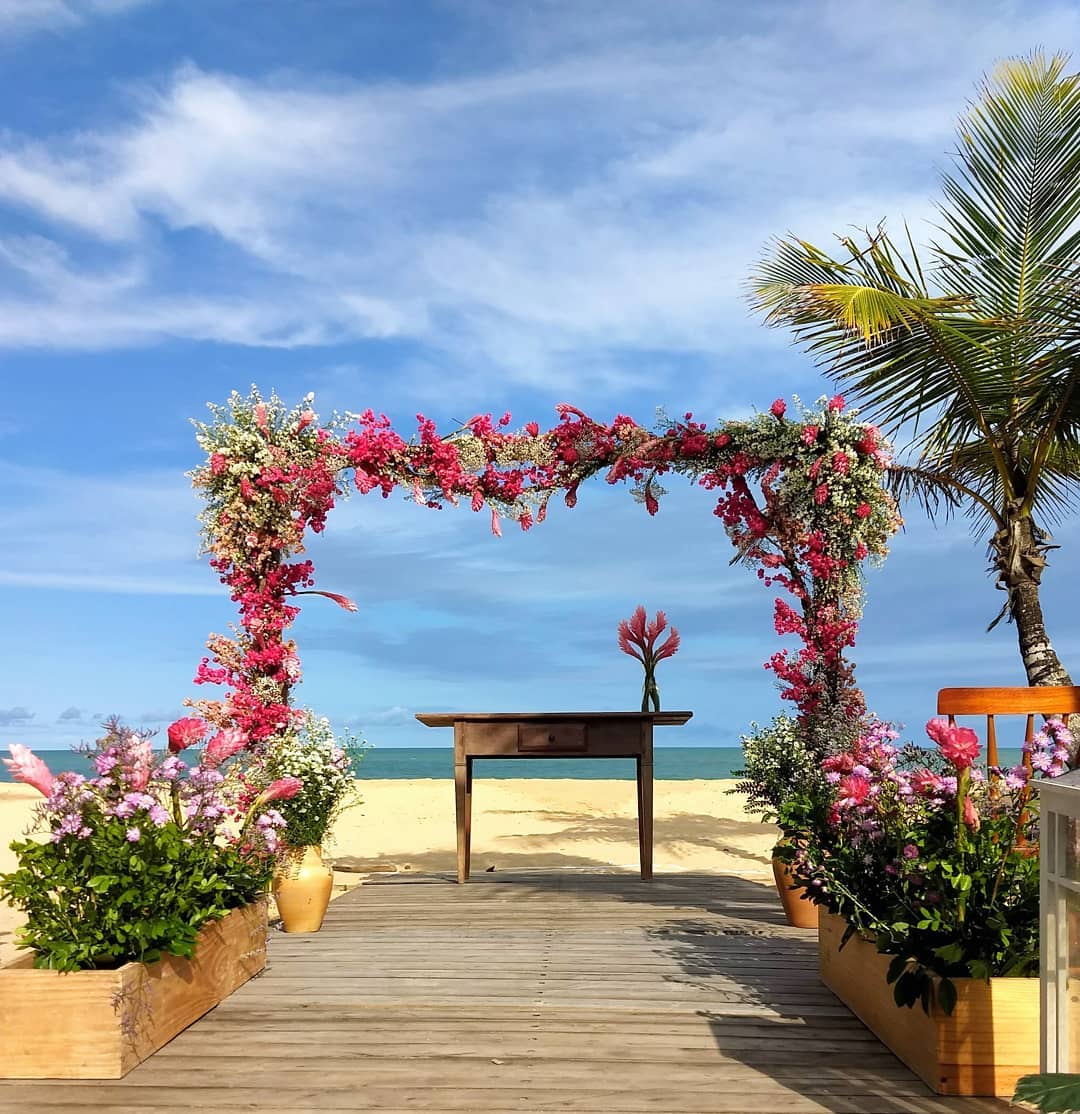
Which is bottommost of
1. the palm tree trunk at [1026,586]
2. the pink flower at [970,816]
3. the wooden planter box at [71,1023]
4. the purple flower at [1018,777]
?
the wooden planter box at [71,1023]

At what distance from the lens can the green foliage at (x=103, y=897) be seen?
3725 mm

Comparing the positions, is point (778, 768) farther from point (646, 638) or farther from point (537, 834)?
point (537, 834)

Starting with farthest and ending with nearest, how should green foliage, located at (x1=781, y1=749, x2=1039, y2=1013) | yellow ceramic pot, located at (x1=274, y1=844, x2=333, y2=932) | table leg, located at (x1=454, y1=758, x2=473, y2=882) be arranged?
table leg, located at (x1=454, y1=758, x2=473, y2=882) < yellow ceramic pot, located at (x1=274, y1=844, x2=333, y2=932) < green foliage, located at (x1=781, y1=749, x2=1039, y2=1013)

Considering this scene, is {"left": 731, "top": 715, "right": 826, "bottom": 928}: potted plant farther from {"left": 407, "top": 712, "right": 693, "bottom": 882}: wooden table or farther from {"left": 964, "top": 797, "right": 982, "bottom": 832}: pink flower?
{"left": 964, "top": 797, "right": 982, "bottom": 832}: pink flower

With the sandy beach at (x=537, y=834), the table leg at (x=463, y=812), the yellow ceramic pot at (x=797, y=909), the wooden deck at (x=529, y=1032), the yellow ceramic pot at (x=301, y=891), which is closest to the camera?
the wooden deck at (x=529, y=1032)

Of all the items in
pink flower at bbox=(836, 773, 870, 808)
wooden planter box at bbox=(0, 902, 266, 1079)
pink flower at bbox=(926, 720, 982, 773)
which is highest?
pink flower at bbox=(926, 720, 982, 773)

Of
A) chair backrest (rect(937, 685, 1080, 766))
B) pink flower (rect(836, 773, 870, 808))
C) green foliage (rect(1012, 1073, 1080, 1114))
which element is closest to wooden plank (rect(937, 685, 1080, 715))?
chair backrest (rect(937, 685, 1080, 766))

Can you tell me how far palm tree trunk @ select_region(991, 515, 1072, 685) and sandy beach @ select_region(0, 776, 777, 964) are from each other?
2711 millimetres

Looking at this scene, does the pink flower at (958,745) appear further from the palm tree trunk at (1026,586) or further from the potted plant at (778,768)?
the palm tree trunk at (1026,586)

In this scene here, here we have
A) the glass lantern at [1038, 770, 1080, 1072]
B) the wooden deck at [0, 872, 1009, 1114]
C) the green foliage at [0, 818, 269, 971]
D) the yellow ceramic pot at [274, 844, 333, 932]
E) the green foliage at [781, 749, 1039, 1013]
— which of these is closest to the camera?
the glass lantern at [1038, 770, 1080, 1072]

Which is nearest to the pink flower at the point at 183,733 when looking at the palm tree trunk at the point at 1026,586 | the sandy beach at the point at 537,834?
the sandy beach at the point at 537,834

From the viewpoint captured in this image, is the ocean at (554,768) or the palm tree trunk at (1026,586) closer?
the palm tree trunk at (1026,586)

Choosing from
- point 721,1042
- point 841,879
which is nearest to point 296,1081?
point 721,1042

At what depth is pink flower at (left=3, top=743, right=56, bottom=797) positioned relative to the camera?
386cm
